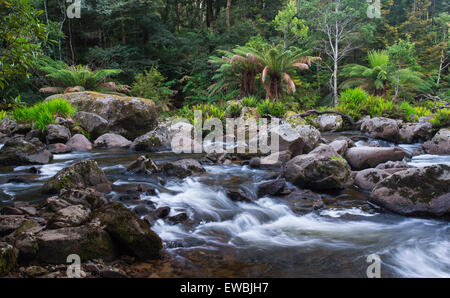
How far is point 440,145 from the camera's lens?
22.1ft

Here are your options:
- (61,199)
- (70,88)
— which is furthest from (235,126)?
(61,199)

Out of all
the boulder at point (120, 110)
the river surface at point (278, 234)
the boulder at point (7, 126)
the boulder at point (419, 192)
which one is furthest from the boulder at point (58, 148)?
the boulder at point (419, 192)

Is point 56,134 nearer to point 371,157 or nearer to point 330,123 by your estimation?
point 371,157

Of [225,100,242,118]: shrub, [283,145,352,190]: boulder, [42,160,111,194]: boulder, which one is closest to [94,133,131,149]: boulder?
[42,160,111,194]: boulder

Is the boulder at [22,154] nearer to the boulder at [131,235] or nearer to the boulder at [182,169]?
the boulder at [182,169]

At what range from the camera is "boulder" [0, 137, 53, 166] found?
5.38 metres

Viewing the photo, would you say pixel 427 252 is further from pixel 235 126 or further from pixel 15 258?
pixel 235 126

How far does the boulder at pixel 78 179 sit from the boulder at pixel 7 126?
5.04 meters

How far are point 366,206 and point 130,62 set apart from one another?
14698 mm

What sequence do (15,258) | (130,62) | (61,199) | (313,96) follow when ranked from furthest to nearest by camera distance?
(313,96) → (130,62) → (61,199) → (15,258)

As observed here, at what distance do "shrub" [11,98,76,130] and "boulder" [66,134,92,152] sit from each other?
0.87 m

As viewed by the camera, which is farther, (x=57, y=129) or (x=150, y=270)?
(x=57, y=129)

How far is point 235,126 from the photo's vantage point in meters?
10.3

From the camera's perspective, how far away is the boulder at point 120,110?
9031 mm
